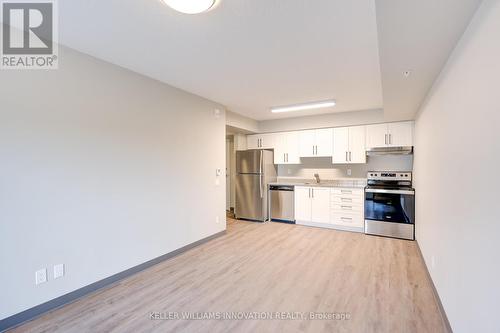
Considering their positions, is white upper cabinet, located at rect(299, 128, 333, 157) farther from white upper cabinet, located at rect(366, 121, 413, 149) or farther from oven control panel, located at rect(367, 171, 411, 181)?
oven control panel, located at rect(367, 171, 411, 181)

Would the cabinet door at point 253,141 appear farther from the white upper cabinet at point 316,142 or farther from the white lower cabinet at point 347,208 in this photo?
the white lower cabinet at point 347,208

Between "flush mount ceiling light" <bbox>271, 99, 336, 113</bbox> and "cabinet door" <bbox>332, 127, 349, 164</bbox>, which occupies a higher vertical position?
"flush mount ceiling light" <bbox>271, 99, 336, 113</bbox>

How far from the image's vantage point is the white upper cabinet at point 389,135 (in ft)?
14.6

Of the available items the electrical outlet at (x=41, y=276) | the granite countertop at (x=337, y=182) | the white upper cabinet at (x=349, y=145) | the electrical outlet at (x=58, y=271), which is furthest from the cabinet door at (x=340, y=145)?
the electrical outlet at (x=41, y=276)

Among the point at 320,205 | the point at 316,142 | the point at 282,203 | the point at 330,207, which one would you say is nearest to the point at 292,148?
the point at 316,142

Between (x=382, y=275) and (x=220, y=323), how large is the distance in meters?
2.02

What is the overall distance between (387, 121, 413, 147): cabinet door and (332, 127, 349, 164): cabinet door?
2.63 ft

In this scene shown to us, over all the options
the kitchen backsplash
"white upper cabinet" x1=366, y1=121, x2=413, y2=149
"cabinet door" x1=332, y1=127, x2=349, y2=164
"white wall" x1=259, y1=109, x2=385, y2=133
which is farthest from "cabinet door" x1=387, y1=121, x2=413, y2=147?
"cabinet door" x1=332, y1=127, x2=349, y2=164

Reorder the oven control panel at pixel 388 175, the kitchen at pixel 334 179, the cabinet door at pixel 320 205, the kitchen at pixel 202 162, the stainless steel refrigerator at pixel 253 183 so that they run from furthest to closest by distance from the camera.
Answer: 1. the stainless steel refrigerator at pixel 253 183
2. the cabinet door at pixel 320 205
3. the oven control panel at pixel 388 175
4. the kitchen at pixel 334 179
5. the kitchen at pixel 202 162

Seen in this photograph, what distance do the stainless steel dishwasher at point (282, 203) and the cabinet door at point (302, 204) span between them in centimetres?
10

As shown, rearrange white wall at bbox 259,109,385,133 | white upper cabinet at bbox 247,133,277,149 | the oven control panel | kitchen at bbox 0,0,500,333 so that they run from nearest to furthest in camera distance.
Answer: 1. kitchen at bbox 0,0,500,333
2. the oven control panel
3. white wall at bbox 259,109,385,133
4. white upper cabinet at bbox 247,133,277,149

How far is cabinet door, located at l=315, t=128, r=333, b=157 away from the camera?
5188 millimetres

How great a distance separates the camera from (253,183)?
5559mm

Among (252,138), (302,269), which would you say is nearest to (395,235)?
(302,269)
